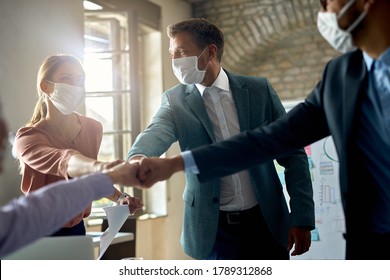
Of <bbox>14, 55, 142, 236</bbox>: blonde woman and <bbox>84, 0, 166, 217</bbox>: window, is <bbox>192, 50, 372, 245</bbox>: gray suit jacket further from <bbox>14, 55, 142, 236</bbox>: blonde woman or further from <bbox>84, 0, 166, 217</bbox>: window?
<bbox>84, 0, 166, 217</bbox>: window

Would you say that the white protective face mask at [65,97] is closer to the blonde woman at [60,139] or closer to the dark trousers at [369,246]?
the blonde woman at [60,139]

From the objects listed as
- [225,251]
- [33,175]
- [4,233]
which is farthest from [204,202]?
[4,233]

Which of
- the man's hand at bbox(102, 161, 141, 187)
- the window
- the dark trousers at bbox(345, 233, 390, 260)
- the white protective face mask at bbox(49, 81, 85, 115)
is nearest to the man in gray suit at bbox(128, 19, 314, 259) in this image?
the man's hand at bbox(102, 161, 141, 187)

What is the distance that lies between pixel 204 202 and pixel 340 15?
0.80 m

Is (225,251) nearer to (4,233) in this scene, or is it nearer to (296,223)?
(296,223)

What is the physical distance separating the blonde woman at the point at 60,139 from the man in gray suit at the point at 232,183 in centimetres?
22

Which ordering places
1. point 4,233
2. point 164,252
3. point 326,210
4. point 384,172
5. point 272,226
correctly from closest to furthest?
point 4,233 → point 384,172 → point 272,226 → point 326,210 → point 164,252

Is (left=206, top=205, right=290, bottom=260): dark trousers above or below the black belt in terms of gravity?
below

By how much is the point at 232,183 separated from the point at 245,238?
0.19 m

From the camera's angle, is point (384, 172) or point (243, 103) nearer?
point (384, 172)

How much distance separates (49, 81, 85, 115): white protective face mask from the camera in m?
2.16

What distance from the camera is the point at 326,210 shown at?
12.3 ft

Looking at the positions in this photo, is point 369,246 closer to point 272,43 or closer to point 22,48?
point 22,48

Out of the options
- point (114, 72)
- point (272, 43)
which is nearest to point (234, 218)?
point (114, 72)
